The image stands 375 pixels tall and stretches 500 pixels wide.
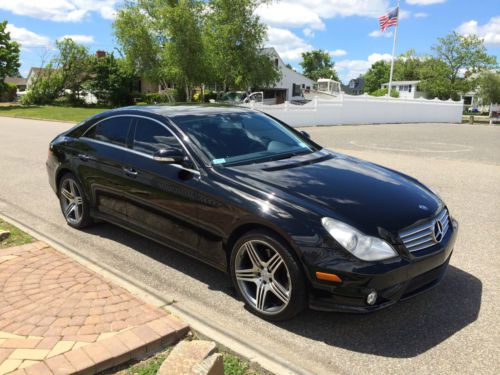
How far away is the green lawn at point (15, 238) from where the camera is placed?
16.3 feet

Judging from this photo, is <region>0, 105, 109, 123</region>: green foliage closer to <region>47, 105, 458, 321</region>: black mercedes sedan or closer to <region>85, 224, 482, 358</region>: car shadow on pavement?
<region>47, 105, 458, 321</region>: black mercedes sedan

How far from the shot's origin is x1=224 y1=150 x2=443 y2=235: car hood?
3271 millimetres

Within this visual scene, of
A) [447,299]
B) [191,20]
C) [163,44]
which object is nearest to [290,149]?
[447,299]

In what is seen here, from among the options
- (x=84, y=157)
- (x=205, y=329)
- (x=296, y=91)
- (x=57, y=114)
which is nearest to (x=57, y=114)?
(x=57, y=114)

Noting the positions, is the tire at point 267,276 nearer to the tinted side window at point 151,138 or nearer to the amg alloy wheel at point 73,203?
the tinted side window at point 151,138

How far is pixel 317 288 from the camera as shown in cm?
314

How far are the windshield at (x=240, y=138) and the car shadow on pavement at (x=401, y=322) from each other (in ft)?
3.92

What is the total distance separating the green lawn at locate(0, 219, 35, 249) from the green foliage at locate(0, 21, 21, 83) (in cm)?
5511

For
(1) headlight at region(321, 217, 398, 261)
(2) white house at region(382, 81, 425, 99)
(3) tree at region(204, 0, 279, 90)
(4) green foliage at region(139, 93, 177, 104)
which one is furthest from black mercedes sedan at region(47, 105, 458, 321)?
(2) white house at region(382, 81, 425, 99)

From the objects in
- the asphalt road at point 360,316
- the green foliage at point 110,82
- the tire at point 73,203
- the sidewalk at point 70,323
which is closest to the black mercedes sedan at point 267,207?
the tire at point 73,203

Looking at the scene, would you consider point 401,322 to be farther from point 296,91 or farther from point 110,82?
point 296,91

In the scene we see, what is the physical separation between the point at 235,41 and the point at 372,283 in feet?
122

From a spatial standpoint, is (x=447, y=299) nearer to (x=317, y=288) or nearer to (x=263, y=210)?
(x=317, y=288)

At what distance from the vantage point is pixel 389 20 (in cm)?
3438
